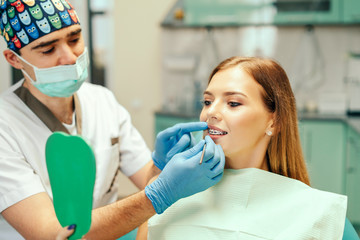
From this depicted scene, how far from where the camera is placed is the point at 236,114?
1.33 metres

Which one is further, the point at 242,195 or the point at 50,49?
the point at 50,49

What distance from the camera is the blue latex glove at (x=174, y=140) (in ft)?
4.38

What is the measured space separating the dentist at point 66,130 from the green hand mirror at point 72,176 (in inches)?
13.6

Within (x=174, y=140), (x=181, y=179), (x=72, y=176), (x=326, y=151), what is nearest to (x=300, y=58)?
(x=326, y=151)

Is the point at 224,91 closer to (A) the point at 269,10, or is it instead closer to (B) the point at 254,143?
(B) the point at 254,143

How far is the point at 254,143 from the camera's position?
1401 mm

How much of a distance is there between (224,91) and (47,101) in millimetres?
695

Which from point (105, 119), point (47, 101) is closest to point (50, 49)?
point (47, 101)

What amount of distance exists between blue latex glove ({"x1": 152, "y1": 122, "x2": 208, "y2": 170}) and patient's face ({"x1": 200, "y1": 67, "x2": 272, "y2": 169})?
0.06 metres

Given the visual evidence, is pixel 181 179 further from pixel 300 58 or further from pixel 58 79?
pixel 300 58

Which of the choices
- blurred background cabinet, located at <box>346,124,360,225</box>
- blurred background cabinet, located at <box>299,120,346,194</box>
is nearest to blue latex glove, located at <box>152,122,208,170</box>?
blurred background cabinet, located at <box>346,124,360,225</box>

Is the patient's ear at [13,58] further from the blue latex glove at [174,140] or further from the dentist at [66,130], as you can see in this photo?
the blue latex glove at [174,140]

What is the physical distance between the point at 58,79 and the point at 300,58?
298cm

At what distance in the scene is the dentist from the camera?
46.8 inches
